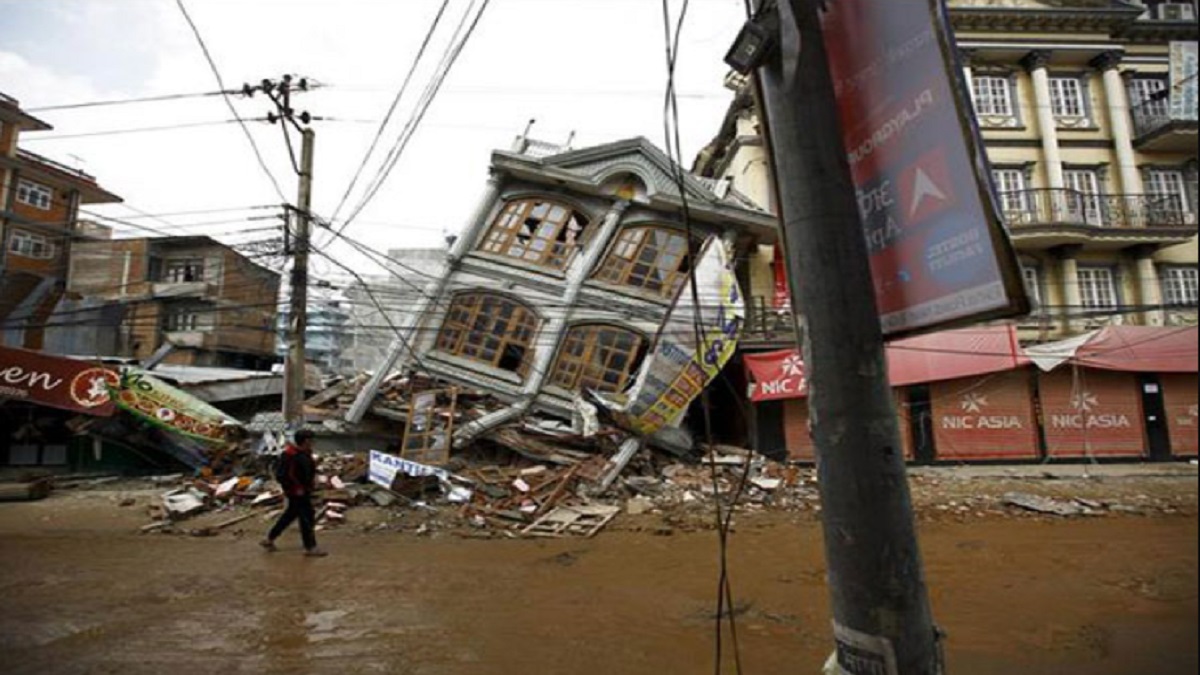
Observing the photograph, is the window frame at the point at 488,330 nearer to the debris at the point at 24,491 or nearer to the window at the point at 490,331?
the window at the point at 490,331

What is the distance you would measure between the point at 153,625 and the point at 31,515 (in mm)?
9477

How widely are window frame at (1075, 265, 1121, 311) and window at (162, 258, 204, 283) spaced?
127 feet

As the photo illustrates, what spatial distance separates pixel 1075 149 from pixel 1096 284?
15.2 feet

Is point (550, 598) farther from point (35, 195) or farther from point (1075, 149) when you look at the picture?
point (35, 195)

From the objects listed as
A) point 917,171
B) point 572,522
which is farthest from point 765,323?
point 917,171

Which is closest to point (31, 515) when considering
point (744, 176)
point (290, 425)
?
point (290, 425)

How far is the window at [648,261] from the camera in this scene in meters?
16.7

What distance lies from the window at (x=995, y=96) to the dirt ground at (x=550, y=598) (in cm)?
1398

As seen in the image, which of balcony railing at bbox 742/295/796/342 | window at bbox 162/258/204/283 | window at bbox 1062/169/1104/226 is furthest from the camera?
window at bbox 162/258/204/283

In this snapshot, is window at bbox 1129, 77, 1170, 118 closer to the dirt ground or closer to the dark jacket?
the dirt ground

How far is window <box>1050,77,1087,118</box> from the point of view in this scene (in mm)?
19953

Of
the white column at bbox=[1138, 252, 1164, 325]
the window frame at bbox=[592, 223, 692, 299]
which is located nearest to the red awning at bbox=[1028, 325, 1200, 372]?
the white column at bbox=[1138, 252, 1164, 325]

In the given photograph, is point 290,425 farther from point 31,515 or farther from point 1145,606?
point 1145,606

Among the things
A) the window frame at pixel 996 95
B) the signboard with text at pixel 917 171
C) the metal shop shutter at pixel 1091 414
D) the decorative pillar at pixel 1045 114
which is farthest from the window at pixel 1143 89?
the signboard with text at pixel 917 171
